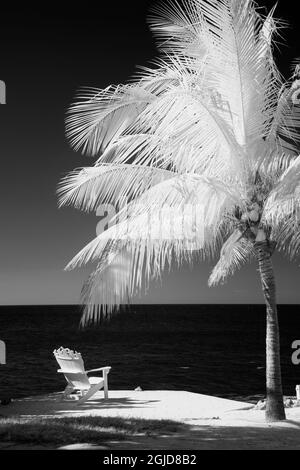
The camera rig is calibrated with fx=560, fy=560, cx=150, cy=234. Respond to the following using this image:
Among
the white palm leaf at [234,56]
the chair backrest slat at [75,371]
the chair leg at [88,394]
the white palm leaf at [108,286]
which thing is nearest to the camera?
the white palm leaf at [108,286]

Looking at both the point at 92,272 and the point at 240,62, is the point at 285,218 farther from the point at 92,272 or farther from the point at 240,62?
the point at 92,272

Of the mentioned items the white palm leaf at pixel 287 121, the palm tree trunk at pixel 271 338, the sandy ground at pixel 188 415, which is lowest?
the sandy ground at pixel 188 415

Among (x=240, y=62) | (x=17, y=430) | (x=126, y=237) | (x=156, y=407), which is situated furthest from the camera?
(x=156, y=407)

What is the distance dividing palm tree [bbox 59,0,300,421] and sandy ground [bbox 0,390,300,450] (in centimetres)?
103

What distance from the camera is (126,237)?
28.4 feet

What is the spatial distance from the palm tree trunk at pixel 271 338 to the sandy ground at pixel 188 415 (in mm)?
278

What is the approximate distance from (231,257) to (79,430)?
5.58 meters

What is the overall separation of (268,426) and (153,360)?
3946 centimetres

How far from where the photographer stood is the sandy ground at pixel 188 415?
24.2 ft

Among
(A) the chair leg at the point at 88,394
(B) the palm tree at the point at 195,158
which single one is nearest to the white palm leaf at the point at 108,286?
(B) the palm tree at the point at 195,158

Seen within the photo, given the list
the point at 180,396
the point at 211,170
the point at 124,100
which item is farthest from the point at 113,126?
the point at 180,396

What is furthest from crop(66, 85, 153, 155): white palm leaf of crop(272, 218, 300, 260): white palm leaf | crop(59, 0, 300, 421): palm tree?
crop(272, 218, 300, 260): white palm leaf

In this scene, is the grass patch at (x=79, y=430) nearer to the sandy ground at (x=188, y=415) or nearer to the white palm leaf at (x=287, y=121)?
the sandy ground at (x=188, y=415)
